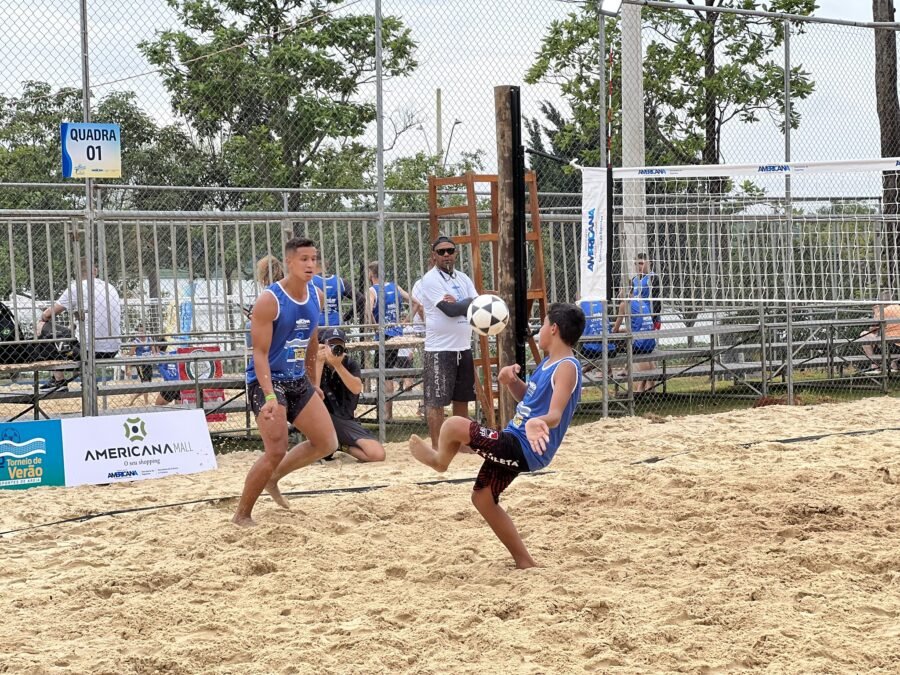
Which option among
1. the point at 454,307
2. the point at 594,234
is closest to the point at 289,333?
the point at 454,307

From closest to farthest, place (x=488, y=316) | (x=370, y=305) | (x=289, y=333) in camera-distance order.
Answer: (x=289, y=333) → (x=488, y=316) → (x=370, y=305)

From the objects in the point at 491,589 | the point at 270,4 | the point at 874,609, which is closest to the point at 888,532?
the point at 874,609

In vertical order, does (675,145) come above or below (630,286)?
above

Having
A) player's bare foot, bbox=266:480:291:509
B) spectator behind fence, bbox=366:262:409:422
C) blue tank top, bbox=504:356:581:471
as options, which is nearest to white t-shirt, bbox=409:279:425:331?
spectator behind fence, bbox=366:262:409:422

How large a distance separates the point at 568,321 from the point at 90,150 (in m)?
5.01

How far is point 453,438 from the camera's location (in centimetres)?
561

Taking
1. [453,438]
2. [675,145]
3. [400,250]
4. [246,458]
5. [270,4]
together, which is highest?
[270,4]

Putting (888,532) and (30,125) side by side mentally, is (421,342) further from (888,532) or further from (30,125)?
(30,125)

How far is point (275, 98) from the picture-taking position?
17.7 metres

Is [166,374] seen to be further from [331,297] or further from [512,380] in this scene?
[512,380]

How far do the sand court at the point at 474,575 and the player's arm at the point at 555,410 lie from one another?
2.36ft

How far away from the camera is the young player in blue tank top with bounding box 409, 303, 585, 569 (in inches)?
217

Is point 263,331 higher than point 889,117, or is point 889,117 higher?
point 889,117

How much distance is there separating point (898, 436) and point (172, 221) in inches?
259
